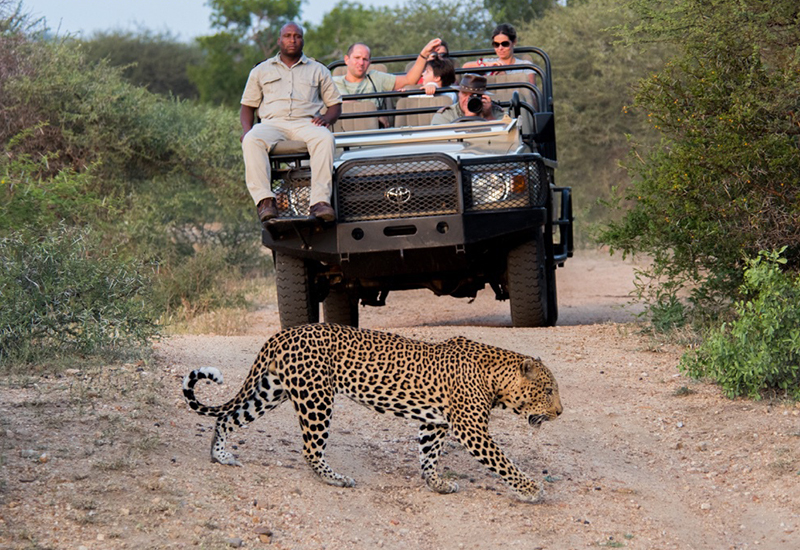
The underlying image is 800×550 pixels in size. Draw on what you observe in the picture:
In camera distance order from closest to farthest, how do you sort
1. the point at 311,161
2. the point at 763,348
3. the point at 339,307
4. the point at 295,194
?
the point at 763,348
the point at 311,161
the point at 295,194
the point at 339,307

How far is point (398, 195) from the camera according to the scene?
7465mm

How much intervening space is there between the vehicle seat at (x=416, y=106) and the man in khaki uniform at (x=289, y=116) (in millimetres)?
1257

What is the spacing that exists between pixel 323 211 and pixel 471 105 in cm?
186

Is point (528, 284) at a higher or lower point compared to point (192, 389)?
lower

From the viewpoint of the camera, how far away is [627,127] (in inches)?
763

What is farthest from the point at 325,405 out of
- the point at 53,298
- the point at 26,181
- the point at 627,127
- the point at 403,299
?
the point at 627,127

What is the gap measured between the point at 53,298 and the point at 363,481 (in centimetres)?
248

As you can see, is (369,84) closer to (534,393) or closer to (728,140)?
(728,140)

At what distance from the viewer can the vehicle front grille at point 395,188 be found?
7430mm

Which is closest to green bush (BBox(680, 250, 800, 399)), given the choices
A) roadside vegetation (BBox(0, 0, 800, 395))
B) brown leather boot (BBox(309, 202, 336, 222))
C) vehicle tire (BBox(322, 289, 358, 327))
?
roadside vegetation (BBox(0, 0, 800, 395))

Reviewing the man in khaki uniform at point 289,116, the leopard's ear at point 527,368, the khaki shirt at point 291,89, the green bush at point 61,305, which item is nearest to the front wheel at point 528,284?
the man in khaki uniform at point 289,116

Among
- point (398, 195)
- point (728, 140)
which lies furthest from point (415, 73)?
point (728, 140)

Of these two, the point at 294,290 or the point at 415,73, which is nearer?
the point at 294,290

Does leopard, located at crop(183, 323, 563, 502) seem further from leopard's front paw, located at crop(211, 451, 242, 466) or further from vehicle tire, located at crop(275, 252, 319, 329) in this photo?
vehicle tire, located at crop(275, 252, 319, 329)
